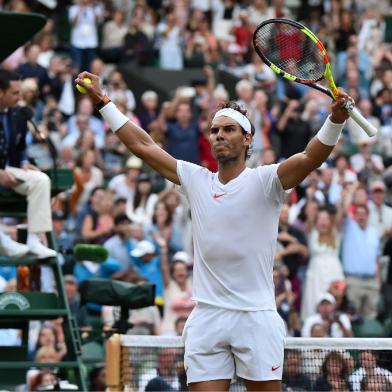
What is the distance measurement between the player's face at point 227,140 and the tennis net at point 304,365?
1.78 m

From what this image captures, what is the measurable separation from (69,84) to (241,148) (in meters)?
11.8

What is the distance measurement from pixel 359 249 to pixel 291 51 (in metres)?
8.39

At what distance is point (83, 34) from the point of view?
2150 cm

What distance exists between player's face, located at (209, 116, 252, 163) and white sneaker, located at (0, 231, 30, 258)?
3305 mm

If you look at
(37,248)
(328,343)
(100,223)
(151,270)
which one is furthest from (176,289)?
(328,343)

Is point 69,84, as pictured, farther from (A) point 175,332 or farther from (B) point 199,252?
(B) point 199,252

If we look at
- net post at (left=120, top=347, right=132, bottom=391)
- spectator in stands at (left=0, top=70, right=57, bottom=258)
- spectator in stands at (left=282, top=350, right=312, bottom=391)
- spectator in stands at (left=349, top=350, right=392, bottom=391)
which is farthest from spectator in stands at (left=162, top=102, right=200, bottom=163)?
spectator in stands at (left=349, top=350, right=392, bottom=391)

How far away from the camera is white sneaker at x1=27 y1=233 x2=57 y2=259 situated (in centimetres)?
1089

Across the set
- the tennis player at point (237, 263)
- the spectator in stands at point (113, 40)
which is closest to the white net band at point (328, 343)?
the tennis player at point (237, 263)

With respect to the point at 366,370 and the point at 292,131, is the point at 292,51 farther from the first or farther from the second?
the point at 292,131

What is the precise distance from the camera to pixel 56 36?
2281 cm

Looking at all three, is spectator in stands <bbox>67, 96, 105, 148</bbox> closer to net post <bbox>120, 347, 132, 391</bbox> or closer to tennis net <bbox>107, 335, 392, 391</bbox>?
tennis net <bbox>107, 335, 392, 391</bbox>

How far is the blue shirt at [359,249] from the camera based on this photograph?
1645cm

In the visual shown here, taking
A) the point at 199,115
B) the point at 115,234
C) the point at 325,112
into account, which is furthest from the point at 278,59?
the point at 325,112
